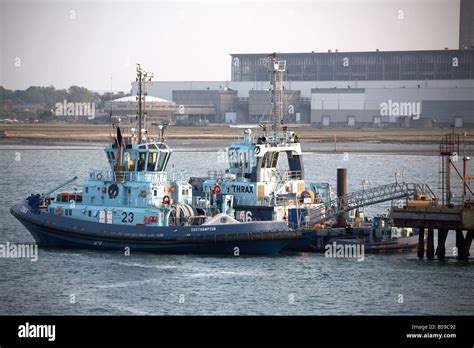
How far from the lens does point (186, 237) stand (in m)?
59.7

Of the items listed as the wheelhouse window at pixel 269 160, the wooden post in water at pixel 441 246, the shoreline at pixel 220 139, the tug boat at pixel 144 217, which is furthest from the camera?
the shoreline at pixel 220 139

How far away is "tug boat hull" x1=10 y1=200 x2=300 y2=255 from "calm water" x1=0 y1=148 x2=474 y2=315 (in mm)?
618

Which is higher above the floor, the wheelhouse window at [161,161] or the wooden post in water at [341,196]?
the wheelhouse window at [161,161]

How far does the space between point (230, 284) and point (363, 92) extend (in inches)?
5217

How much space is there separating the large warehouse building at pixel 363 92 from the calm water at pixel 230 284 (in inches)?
4679

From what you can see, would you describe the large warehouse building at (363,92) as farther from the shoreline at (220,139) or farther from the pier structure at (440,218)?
the pier structure at (440,218)

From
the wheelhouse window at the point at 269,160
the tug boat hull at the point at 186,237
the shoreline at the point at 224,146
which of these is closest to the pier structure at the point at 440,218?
the tug boat hull at the point at 186,237

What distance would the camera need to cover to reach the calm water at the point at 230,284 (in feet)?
160

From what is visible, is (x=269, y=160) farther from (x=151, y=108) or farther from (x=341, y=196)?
(x=151, y=108)

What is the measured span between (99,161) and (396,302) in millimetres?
94168

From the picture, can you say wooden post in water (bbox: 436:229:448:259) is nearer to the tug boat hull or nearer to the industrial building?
the tug boat hull

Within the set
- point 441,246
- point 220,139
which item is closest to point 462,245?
point 441,246

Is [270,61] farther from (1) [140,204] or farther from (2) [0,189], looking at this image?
(2) [0,189]

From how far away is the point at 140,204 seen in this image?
200ft
